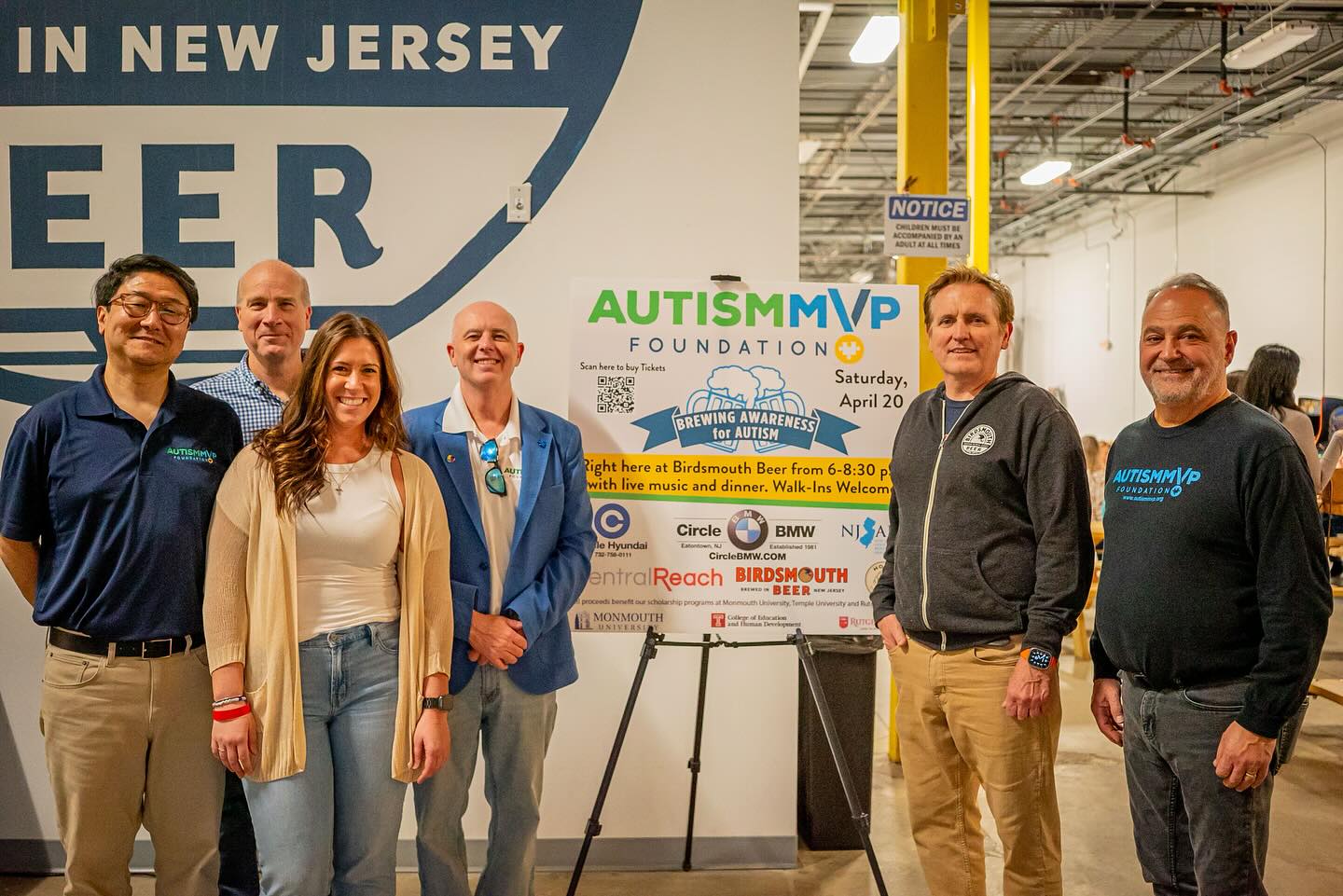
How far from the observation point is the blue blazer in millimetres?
2461

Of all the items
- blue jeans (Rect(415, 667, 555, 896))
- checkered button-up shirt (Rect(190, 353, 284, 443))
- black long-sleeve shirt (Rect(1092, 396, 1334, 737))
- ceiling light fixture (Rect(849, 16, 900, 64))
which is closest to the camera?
black long-sleeve shirt (Rect(1092, 396, 1334, 737))

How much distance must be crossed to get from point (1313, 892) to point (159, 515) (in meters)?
3.80

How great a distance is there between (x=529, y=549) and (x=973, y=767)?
1233 mm

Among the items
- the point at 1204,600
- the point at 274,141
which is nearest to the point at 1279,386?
the point at 1204,600

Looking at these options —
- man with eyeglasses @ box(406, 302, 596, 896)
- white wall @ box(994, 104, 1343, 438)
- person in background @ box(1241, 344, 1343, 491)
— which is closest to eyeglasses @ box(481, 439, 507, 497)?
man with eyeglasses @ box(406, 302, 596, 896)

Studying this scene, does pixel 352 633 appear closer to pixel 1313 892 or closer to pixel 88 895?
pixel 88 895

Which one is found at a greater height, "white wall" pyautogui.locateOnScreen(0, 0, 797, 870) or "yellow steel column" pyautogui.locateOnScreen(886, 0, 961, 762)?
"yellow steel column" pyautogui.locateOnScreen(886, 0, 961, 762)

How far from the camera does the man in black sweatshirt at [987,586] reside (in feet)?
7.43

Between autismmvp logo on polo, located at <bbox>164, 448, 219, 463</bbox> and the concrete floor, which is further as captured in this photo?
the concrete floor

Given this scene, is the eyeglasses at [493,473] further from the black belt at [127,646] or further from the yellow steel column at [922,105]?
the yellow steel column at [922,105]

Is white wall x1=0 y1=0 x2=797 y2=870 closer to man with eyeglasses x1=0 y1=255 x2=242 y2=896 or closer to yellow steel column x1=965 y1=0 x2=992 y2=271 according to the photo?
man with eyeglasses x1=0 y1=255 x2=242 y2=896

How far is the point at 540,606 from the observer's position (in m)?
2.47

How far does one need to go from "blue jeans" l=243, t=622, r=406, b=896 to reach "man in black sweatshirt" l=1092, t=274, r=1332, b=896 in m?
1.61

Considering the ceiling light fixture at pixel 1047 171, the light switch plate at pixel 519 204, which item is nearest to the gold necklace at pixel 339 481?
the light switch plate at pixel 519 204
